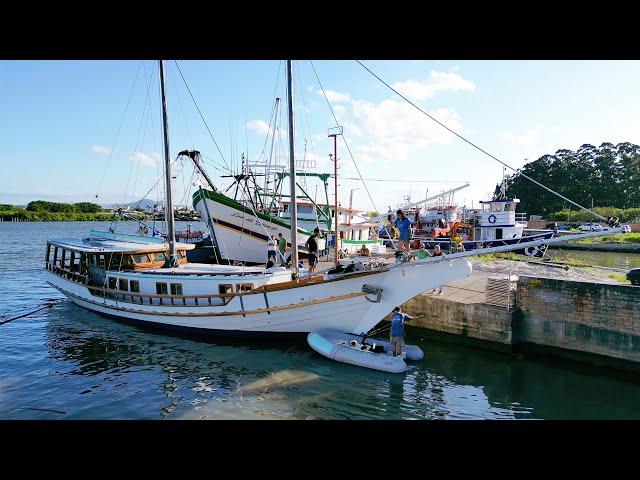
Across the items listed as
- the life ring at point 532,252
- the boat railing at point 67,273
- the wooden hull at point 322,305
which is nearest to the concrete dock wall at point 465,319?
the wooden hull at point 322,305

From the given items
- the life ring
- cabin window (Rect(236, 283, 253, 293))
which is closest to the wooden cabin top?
cabin window (Rect(236, 283, 253, 293))

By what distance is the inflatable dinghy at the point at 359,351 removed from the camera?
1059 cm

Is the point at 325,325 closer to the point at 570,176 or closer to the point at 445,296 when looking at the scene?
the point at 445,296

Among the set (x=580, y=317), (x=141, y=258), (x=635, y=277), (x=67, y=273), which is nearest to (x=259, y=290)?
(x=141, y=258)

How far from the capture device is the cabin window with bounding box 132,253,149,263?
15.0m

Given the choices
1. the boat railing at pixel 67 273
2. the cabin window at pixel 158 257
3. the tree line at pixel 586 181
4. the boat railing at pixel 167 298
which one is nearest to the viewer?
the boat railing at pixel 167 298

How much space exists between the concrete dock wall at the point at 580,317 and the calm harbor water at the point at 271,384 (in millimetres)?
705

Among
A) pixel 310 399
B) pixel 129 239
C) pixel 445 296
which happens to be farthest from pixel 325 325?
pixel 129 239

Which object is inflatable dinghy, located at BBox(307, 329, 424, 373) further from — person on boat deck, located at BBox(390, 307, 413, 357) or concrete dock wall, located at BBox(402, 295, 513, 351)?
concrete dock wall, located at BBox(402, 295, 513, 351)

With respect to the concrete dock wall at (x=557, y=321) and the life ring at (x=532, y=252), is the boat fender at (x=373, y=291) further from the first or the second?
the life ring at (x=532, y=252)

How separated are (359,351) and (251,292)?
3.67m

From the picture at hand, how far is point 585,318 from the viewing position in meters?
11.4
